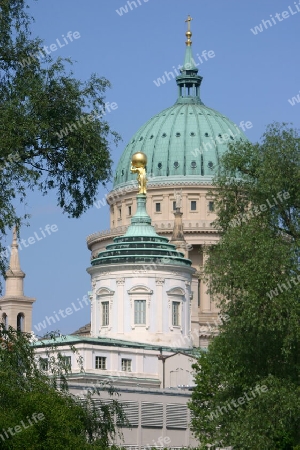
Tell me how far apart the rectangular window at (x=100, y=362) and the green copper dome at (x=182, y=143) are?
4925cm

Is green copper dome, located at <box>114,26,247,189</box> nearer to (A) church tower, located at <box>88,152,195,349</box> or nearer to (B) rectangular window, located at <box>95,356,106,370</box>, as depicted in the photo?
(A) church tower, located at <box>88,152,195,349</box>

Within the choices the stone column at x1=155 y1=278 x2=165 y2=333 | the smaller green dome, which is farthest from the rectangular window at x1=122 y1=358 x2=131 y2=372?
the smaller green dome

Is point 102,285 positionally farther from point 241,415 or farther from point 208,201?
point 241,415

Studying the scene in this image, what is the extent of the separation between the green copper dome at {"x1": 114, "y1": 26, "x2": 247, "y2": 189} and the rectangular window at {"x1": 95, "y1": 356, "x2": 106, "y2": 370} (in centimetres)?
4925

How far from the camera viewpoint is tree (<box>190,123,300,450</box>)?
4731cm

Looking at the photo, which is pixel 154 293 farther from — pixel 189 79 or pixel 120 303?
pixel 189 79

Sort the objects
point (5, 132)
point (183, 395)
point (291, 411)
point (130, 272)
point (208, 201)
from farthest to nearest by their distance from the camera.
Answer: point (208, 201) → point (130, 272) → point (183, 395) → point (291, 411) → point (5, 132)

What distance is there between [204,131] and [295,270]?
105m

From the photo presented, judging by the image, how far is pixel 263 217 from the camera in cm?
4988

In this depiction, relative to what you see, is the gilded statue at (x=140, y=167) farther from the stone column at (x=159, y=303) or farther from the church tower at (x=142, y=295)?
the stone column at (x=159, y=303)

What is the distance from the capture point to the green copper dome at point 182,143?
15038 cm

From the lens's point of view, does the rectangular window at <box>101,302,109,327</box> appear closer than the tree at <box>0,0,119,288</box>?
No

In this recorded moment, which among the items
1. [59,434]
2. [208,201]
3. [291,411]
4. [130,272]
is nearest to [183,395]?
[130,272]

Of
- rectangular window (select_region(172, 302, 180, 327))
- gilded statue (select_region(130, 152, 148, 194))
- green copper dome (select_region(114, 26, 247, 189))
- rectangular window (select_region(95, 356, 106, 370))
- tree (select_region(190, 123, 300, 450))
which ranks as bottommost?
tree (select_region(190, 123, 300, 450))
